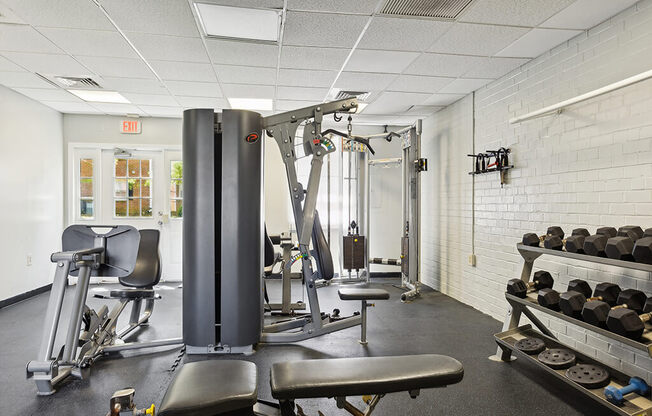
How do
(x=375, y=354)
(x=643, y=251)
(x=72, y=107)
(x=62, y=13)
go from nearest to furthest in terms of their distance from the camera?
(x=643, y=251) < (x=62, y=13) < (x=375, y=354) < (x=72, y=107)

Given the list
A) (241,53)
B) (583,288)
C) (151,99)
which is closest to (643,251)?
(583,288)

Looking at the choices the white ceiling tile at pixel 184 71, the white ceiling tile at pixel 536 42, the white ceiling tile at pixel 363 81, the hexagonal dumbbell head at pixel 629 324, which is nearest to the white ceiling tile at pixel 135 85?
the white ceiling tile at pixel 184 71

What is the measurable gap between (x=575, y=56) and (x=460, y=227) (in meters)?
2.43

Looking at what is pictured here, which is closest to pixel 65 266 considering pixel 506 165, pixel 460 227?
pixel 506 165

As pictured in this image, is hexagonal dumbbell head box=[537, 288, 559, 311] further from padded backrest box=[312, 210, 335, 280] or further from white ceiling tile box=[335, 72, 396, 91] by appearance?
white ceiling tile box=[335, 72, 396, 91]

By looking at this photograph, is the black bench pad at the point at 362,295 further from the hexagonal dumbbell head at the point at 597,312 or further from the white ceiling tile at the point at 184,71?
the white ceiling tile at the point at 184,71

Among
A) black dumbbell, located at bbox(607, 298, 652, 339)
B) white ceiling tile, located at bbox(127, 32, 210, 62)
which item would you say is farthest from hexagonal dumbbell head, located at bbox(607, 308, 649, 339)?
white ceiling tile, located at bbox(127, 32, 210, 62)

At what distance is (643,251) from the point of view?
195 centimetres

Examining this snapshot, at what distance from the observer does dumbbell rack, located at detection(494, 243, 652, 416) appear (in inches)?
77.5

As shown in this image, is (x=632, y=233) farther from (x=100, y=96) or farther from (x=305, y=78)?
(x=100, y=96)

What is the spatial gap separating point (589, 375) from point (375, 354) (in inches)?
58.0

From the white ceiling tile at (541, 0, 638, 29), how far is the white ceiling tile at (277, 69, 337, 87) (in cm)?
206

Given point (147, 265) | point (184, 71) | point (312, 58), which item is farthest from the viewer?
point (184, 71)

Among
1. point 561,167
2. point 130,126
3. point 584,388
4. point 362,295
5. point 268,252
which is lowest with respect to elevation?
point 584,388
